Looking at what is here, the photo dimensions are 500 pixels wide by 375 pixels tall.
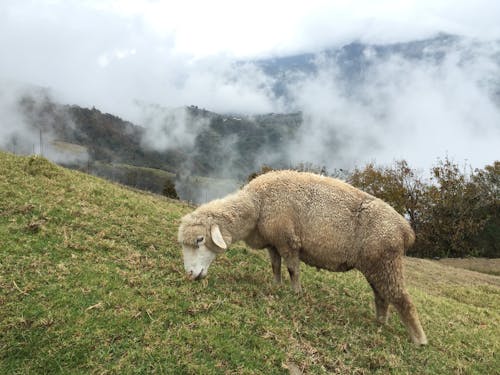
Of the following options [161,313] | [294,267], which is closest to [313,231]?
[294,267]

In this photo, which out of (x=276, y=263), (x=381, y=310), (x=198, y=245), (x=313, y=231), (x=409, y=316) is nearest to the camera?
(x=198, y=245)

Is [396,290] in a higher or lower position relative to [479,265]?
higher

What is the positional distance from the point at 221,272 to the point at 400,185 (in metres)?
52.5

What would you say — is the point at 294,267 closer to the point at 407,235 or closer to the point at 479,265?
the point at 407,235

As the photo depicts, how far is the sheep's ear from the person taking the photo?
8844mm

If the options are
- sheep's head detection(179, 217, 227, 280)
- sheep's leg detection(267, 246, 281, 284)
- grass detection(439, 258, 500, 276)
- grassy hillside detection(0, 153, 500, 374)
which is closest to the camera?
grassy hillside detection(0, 153, 500, 374)

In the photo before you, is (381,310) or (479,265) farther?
(479,265)

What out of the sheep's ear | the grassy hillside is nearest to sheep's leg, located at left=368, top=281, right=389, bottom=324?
the grassy hillside

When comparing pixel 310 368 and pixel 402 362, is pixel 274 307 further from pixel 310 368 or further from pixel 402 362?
pixel 402 362

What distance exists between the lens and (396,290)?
8.88 meters

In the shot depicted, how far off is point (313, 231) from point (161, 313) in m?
3.88

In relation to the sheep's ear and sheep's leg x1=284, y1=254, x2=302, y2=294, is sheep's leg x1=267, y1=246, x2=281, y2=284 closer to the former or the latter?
sheep's leg x1=284, y1=254, x2=302, y2=294

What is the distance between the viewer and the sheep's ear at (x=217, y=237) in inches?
348

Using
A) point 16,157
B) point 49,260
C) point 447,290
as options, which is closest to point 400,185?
point 447,290
